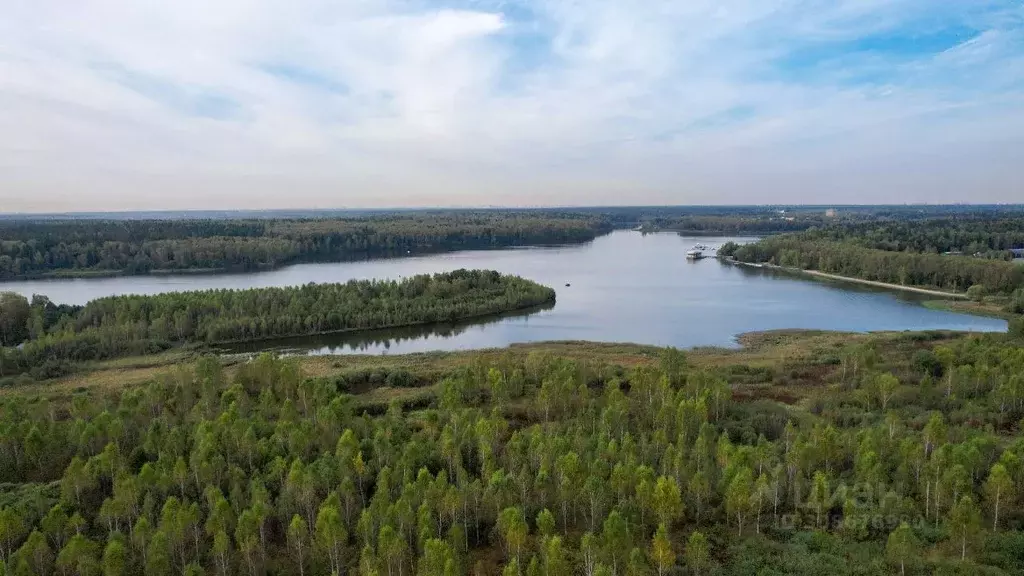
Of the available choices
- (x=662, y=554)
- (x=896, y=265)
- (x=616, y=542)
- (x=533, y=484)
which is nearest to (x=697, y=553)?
(x=662, y=554)

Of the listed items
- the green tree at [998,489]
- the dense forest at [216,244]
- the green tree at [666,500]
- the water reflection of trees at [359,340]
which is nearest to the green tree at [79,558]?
the green tree at [666,500]

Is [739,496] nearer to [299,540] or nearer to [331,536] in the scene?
[331,536]

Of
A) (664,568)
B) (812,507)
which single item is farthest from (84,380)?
(812,507)

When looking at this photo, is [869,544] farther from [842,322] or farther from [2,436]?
[842,322]

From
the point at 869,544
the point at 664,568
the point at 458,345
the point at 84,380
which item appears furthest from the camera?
the point at 458,345

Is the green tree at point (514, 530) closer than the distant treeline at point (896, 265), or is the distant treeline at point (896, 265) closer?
the green tree at point (514, 530)

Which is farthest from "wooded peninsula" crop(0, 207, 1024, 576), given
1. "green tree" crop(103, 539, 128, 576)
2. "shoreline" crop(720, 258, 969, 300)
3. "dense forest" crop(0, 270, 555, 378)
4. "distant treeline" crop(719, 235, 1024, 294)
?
"distant treeline" crop(719, 235, 1024, 294)

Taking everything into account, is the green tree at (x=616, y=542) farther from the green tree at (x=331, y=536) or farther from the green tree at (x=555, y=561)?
the green tree at (x=331, y=536)
